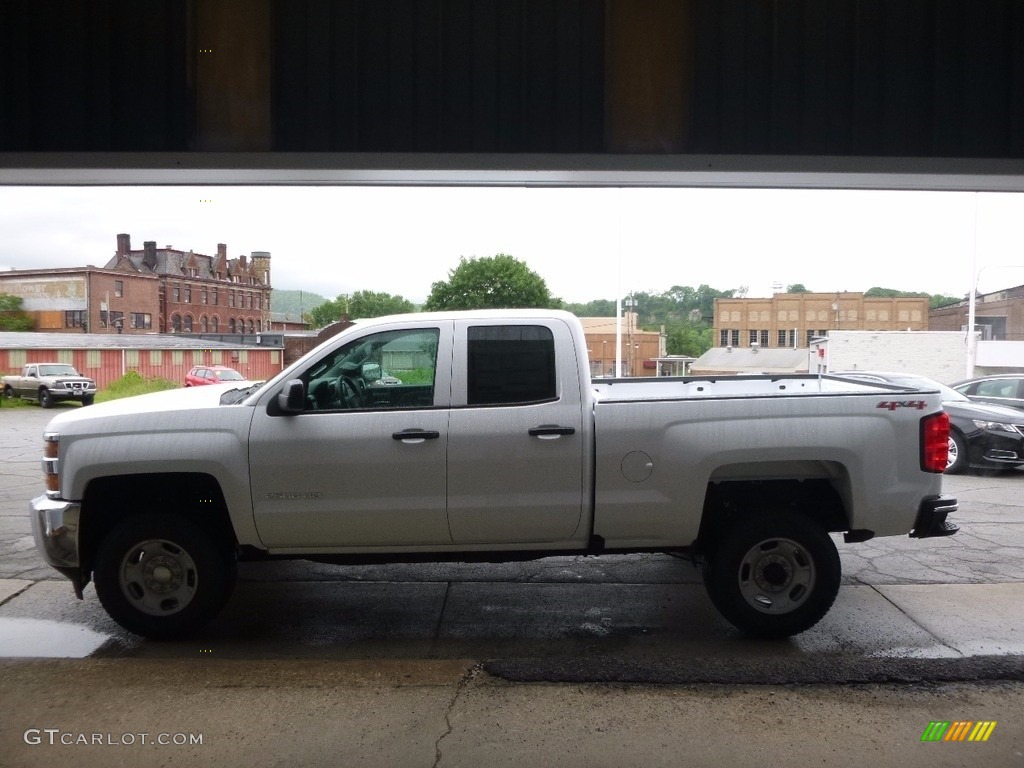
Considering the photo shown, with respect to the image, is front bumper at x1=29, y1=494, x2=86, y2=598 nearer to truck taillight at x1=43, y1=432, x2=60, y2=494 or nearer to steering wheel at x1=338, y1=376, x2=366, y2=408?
truck taillight at x1=43, y1=432, x2=60, y2=494

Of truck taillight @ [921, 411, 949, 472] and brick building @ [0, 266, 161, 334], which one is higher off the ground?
brick building @ [0, 266, 161, 334]

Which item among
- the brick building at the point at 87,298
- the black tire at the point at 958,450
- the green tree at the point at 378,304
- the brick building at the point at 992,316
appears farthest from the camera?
the brick building at the point at 992,316

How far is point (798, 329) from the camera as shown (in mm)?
11273

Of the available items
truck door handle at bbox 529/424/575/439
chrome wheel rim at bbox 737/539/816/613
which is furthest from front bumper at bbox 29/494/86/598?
chrome wheel rim at bbox 737/539/816/613

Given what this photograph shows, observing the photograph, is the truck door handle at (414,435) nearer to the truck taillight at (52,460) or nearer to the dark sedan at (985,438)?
the truck taillight at (52,460)

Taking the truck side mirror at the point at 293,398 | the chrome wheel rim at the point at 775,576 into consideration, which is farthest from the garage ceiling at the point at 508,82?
the chrome wheel rim at the point at 775,576

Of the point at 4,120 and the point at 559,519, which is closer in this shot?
the point at 559,519

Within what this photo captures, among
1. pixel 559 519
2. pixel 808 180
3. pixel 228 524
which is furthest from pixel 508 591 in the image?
pixel 808 180

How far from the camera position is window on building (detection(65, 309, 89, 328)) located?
12.2 meters

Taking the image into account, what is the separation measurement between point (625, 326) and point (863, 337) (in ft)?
18.2

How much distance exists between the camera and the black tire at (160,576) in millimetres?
5262

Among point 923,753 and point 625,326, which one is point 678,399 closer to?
point 923,753

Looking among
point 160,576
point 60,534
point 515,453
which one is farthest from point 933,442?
point 60,534

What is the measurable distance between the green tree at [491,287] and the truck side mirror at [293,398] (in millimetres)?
3641
